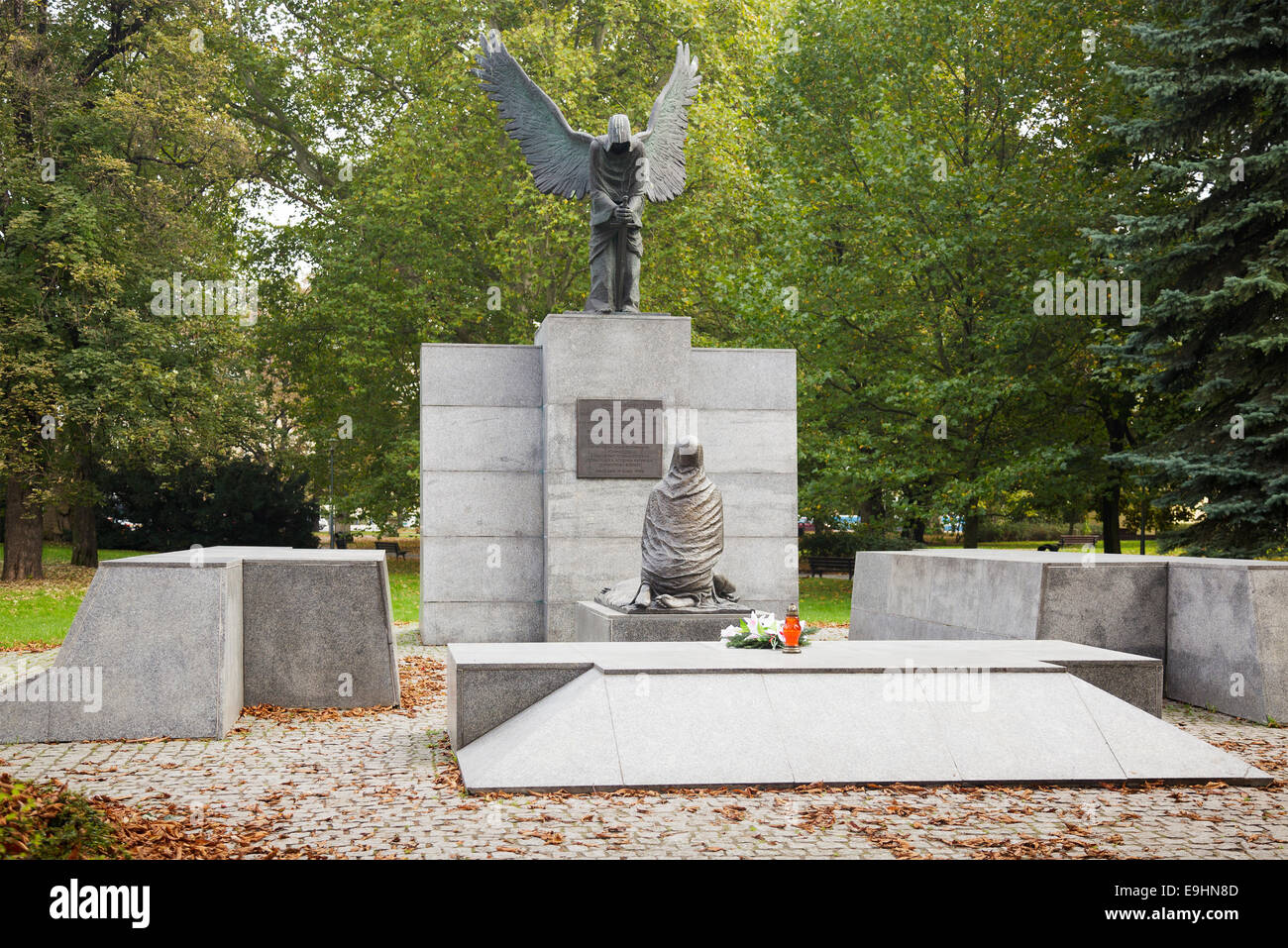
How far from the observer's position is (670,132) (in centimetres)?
1728

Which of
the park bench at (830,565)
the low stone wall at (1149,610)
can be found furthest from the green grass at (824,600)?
the low stone wall at (1149,610)

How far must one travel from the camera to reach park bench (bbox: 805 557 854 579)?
31906mm

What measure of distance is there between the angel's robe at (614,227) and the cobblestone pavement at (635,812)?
880 centimetres

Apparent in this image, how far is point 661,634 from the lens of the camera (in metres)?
11.8

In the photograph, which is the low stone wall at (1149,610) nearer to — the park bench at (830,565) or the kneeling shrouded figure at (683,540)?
the kneeling shrouded figure at (683,540)

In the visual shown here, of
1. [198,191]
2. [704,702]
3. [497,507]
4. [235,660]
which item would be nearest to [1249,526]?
[497,507]

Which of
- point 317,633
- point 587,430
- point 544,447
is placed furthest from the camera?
point 544,447

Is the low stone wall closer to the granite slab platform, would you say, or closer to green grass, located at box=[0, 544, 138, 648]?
the granite slab platform

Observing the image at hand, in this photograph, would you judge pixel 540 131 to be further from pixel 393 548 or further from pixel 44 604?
pixel 393 548

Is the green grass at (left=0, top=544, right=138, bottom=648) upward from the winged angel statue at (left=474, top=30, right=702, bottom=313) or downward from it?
downward

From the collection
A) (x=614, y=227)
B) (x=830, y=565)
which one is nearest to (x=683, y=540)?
(x=614, y=227)

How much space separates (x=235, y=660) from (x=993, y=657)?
6.48 metres

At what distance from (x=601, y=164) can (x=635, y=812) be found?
1109 cm

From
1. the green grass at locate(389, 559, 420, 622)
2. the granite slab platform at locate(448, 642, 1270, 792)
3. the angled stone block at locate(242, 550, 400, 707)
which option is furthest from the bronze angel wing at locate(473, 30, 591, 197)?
the granite slab platform at locate(448, 642, 1270, 792)
